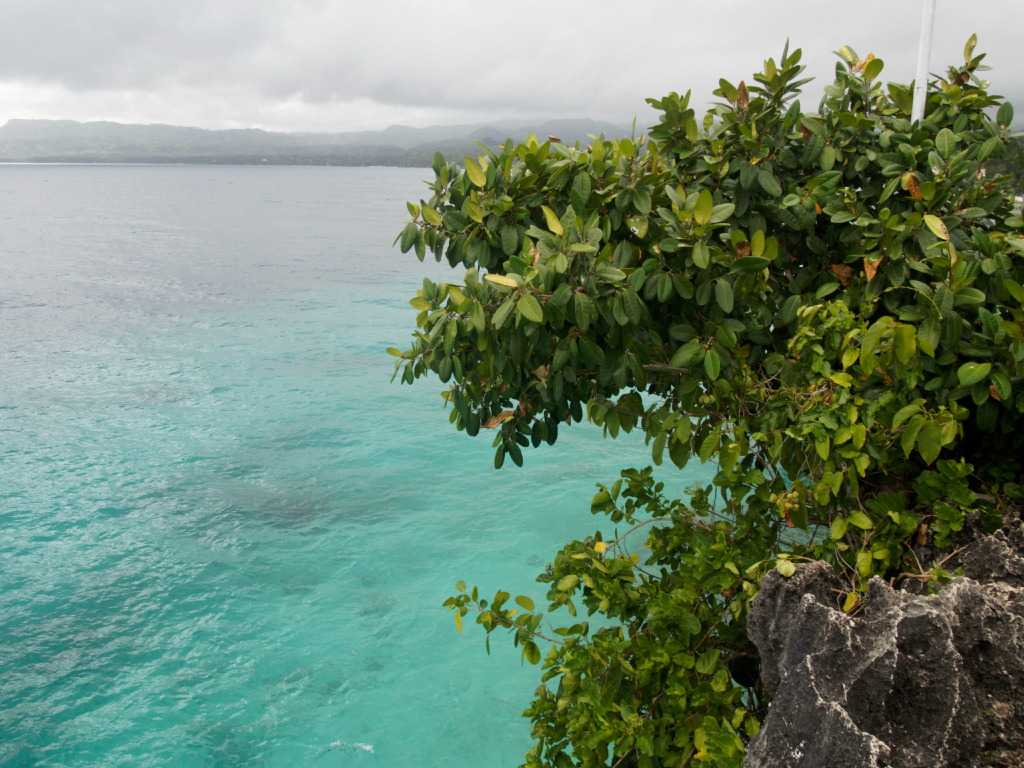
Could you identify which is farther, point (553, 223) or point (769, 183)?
point (769, 183)

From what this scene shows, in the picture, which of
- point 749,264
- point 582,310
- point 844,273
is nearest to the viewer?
point 582,310

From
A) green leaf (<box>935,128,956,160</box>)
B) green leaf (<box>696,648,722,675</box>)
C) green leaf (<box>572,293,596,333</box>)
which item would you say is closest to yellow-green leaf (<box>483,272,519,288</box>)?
green leaf (<box>572,293,596,333</box>)

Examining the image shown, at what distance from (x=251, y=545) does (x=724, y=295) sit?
623cm

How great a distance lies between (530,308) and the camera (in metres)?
1.95

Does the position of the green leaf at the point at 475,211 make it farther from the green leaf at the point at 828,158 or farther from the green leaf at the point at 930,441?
the green leaf at the point at 930,441

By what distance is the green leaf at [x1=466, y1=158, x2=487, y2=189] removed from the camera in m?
2.27

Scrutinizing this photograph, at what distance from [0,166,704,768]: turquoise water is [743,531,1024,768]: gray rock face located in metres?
3.35

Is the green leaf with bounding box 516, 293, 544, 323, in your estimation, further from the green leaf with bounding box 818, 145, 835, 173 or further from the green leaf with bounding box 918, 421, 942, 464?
the green leaf with bounding box 818, 145, 835, 173

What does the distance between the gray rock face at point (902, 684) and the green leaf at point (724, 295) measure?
88 centimetres

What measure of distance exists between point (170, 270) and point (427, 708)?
20.8 metres

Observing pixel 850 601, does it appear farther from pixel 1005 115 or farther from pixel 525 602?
pixel 1005 115

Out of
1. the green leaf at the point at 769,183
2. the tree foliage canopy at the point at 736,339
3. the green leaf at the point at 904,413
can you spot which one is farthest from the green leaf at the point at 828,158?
the green leaf at the point at 904,413

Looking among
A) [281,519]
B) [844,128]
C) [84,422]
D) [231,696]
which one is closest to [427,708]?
[231,696]

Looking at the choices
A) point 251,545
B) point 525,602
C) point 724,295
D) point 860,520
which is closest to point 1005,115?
point 724,295
